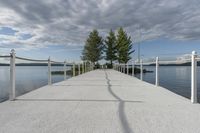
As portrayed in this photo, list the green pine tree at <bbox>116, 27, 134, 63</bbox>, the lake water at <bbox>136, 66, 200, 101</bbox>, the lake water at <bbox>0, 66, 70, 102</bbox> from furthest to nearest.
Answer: the green pine tree at <bbox>116, 27, 134, 63</bbox> < the lake water at <bbox>136, 66, 200, 101</bbox> < the lake water at <bbox>0, 66, 70, 102</bbox>

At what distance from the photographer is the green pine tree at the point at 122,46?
47.0m

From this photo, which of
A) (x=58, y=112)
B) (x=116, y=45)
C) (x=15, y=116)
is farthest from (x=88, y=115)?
(x=116, y=45)

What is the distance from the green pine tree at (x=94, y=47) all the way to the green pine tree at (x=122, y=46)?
433 cm

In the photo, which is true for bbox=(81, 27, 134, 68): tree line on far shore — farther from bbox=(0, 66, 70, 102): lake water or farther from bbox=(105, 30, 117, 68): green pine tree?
bbox=(0, 66, 70, 102): lake water

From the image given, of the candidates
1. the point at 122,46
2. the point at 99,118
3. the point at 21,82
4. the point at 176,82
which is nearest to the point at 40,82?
the point at 21,82

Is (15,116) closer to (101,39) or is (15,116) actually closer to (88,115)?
(88,115)

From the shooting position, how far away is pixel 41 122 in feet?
10.6

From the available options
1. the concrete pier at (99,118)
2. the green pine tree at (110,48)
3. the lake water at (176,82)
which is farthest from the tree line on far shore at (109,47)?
the concrete pier at (99,118)

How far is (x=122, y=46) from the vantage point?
47.0 metres

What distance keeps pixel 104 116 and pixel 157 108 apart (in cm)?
Result: 118

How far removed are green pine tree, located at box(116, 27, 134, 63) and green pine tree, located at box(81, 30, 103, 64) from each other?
433cm

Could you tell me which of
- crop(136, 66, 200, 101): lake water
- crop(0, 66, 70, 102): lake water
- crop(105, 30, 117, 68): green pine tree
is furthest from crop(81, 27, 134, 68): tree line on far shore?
crop(0, 66, 70, 102): lake water

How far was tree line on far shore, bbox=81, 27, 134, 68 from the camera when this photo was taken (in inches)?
1866

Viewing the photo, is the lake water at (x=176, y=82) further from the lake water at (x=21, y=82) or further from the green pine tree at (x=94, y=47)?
the green pine tree at (x=94, y=47)
